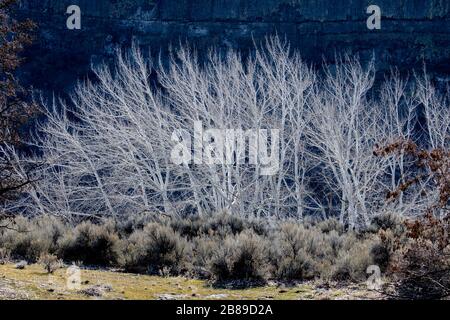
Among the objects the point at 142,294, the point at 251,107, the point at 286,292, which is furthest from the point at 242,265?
the point at 251,107

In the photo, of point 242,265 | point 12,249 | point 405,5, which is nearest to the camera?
point 242,265

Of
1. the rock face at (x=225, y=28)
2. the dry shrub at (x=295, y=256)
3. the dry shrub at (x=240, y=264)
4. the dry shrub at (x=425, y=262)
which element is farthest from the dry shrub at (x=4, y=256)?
the rock face at (x=225, y=28)

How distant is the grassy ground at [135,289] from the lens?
8.14 metres

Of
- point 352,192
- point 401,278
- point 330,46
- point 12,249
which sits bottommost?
point 352,192

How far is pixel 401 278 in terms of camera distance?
8.89 metres

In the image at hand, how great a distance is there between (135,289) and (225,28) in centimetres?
4443

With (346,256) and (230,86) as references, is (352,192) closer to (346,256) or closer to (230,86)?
(230,86)

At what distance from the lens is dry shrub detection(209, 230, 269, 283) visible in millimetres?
9805

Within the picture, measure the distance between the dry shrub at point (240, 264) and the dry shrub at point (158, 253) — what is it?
1.03 m

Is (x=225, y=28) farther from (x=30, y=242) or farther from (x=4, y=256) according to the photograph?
(x=4, y=256)

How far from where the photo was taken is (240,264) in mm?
9961

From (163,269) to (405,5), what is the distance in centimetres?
4355

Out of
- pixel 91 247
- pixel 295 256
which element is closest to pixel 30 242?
pixel 91 247

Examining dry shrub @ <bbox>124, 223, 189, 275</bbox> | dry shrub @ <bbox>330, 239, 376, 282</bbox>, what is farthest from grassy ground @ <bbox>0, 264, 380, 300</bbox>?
dry shrub @ <bbox>124, 223, 189, 275</bbox>
